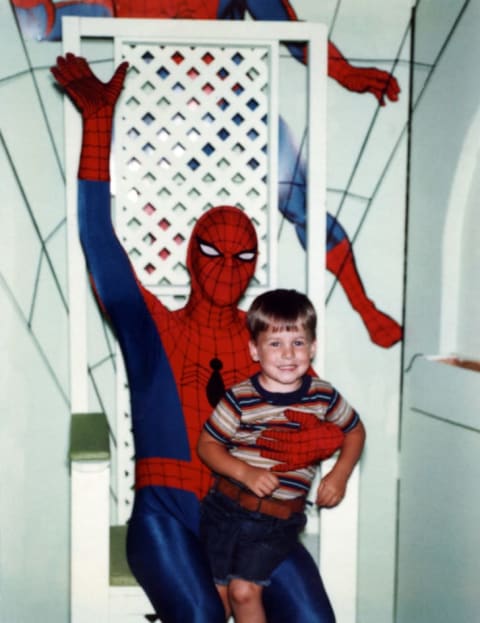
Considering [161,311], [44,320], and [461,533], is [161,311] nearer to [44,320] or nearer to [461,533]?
[44,320]

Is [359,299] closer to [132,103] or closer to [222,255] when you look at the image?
[222,255]

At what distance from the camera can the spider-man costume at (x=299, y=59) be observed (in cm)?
216

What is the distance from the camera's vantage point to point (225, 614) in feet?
5.37

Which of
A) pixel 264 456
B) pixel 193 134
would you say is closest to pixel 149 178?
pixel 193 134

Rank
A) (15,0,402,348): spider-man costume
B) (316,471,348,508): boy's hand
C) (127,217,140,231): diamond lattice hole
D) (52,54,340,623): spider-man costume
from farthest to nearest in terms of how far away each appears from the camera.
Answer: (127,217,140,231): diamond lattice hole, (15,0,402,348): spider-man costume, (52,54,340,623): spider-man costume, (316,471,348,508): boy's hand

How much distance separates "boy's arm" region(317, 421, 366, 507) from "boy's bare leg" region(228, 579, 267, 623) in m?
0.23

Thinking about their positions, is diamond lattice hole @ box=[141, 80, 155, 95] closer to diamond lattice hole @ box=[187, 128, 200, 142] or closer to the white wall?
diamond lattice hole @ box=[187, 128, 200, 142]

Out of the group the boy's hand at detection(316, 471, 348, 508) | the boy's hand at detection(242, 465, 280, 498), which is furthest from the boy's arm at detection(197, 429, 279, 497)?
the boy's hand at detection(316, 471, 348, 508)

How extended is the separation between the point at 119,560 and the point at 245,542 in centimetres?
38

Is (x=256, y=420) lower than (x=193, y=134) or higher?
lower

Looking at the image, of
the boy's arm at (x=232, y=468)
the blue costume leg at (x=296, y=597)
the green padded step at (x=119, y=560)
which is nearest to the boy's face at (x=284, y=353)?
the boy's arm at (x=232, y=468)

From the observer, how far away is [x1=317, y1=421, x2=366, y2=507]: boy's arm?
1.71 meters

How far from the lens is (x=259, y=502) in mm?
1634

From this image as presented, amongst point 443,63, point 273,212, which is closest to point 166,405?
point 273,212
